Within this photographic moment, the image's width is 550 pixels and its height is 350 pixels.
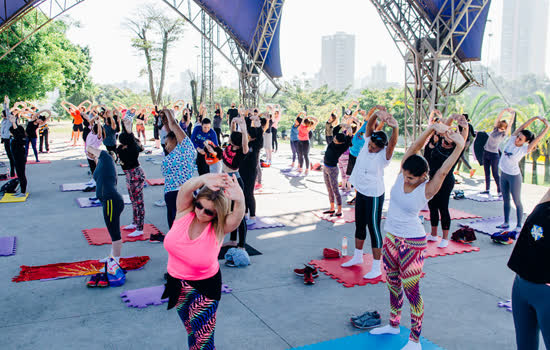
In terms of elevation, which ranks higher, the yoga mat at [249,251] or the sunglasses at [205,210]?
the sunglasses at [205,210]

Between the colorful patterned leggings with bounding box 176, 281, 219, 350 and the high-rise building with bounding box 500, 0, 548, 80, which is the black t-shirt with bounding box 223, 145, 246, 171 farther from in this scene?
the high-rise building with bounding box 500, 0, 548, 80

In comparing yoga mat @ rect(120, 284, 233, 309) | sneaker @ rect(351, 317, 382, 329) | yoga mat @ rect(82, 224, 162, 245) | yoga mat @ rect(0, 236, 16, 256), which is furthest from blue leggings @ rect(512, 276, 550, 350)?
yoga mat @ rect(0, 236, 16, 256)

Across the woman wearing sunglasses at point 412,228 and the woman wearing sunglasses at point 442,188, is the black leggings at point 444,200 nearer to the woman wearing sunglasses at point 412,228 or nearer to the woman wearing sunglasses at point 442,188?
the woman wearing sunglasses at point 442,188

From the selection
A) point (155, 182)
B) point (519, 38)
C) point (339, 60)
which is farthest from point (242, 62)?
point (519, 38)

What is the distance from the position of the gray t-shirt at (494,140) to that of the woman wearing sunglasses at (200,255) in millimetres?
8537

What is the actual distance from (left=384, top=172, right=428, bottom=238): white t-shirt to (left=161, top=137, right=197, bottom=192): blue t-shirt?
2887mm

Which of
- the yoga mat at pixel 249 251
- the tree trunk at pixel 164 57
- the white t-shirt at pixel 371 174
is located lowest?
the yoga mat at pixel 249 251

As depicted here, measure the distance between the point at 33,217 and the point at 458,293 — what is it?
7088 mm

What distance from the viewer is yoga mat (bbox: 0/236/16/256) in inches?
239

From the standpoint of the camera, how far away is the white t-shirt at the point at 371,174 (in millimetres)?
5121

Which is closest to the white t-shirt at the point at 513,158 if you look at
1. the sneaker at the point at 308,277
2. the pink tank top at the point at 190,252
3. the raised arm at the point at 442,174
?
the sneaker at the point at 308,277

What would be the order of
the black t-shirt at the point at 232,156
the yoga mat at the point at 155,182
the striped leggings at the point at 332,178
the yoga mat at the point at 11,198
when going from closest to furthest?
the black t-shirt at the point at 232,156 < the striped leggings at the point at 332,178 < the yoga mat at the point at 11,198 < the yoga mat at the point at 155,182

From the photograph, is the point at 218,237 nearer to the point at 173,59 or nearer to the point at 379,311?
the point at 379,311

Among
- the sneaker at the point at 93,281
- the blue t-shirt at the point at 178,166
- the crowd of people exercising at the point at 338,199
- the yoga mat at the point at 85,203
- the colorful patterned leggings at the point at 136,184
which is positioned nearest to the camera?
the crowd of people exercising at the point at 338,199
